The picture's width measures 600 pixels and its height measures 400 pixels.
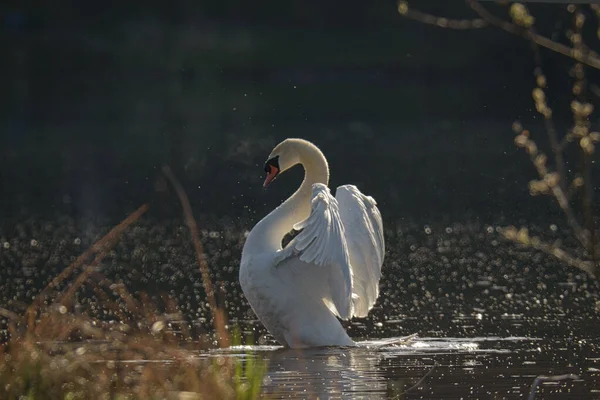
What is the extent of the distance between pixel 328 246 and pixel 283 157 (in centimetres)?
187

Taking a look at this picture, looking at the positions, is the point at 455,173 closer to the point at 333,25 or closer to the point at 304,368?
the point at 304,368

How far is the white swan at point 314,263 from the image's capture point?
760 cm

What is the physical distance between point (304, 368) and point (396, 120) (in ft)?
91.0

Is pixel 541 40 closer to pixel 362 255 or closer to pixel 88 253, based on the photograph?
pixel 88 253

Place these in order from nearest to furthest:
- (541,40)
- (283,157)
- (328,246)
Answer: (541,40), (328,246), (283,157)


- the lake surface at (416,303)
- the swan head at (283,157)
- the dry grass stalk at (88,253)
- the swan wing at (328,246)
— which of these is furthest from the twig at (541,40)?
the swan head at (283,157)

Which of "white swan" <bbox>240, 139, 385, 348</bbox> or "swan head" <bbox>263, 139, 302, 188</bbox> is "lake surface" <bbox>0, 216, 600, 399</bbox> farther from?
"swan head" <bbox>263, 139, 302, 188</bbox>

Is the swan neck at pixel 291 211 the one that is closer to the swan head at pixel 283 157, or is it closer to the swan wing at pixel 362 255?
the swan head at pixel 283 157

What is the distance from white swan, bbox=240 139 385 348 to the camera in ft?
24.9

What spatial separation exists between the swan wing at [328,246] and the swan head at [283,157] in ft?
4.32

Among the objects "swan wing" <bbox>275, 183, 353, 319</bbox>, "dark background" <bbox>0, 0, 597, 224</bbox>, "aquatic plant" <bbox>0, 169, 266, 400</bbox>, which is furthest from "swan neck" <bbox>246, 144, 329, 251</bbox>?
"dark background" <bbox>0, 0, 597, 224</bbox>

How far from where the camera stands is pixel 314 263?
7898 mm

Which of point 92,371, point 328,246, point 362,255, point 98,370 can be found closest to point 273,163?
point 362,255

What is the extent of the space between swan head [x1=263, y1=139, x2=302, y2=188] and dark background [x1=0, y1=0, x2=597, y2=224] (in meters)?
7.05
